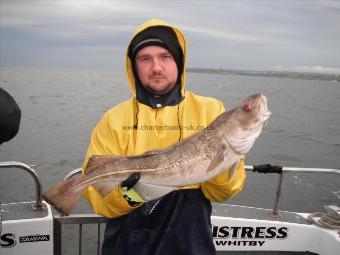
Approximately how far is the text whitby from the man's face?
2.34 metres

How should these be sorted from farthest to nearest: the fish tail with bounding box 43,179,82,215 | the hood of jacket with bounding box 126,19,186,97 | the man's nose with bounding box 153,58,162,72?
the hood of jacket with bounding box 126,19,186,97, the man's nose with bounding box 153,58,162,72, the fish tail with bounding box 43,179,82,215

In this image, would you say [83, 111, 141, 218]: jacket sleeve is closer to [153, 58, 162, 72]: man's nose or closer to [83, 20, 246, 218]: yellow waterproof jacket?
[83, 20, 246, 218]: yellow waterproof jacket

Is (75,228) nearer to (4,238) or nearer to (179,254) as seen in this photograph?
(4,238)

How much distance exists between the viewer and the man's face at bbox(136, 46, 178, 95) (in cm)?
327

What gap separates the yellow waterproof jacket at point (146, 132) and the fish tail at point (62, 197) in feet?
0.97

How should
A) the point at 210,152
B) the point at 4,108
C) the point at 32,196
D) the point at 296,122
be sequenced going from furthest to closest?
the point at 296,122 < the point at 32,196 < the point at 210,152 < the point at 4,108

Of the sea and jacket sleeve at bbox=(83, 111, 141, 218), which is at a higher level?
jacket sleeve at bbox=(83, 111, 141, 218)

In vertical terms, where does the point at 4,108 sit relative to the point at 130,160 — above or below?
above

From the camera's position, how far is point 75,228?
11297 mm

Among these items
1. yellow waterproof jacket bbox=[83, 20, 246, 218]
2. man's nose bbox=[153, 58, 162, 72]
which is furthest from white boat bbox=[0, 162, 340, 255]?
man's nose bbox=[153, 58, 162, 72]

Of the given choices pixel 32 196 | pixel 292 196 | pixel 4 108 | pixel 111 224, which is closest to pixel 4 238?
pixel 111 224

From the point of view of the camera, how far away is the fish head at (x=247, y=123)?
8.98ft

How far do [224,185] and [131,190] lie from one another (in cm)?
80

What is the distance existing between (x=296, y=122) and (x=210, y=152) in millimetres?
37609
